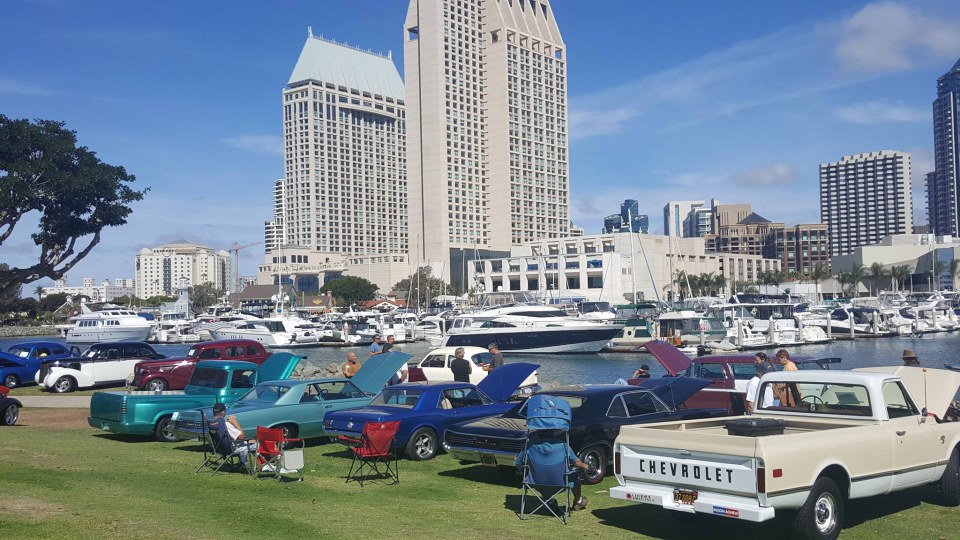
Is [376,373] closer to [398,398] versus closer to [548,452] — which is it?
[398,398]

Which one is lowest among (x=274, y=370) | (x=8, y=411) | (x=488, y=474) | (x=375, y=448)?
(x=488, y=474)

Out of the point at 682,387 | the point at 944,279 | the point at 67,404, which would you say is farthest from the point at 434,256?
the point at 682,387

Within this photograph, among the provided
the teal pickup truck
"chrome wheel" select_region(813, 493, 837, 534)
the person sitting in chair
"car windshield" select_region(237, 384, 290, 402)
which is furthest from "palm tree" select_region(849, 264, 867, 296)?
"chrome wheel" select_region(813, 493, 837, 534)

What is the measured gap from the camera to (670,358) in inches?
840

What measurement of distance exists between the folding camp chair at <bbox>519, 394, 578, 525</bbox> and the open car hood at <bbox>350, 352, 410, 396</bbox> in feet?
25.9

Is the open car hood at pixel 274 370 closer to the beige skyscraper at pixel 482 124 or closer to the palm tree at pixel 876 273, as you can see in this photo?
the beige skyscraper at pixel 482 124

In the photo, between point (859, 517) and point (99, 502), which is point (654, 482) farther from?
point (99, 502)

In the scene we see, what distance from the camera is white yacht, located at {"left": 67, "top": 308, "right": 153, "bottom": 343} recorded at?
79562 millimetres

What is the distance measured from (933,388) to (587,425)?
5052mm

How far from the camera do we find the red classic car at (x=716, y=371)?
63.4ft

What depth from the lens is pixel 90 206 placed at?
162ft

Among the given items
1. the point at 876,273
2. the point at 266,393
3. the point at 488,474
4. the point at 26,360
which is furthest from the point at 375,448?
the point at 876,273

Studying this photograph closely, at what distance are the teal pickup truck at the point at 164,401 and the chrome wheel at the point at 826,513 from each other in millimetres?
13236

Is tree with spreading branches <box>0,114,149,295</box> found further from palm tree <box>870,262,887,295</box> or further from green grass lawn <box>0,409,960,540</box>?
palm tree <box>870,262,887,295</box>
